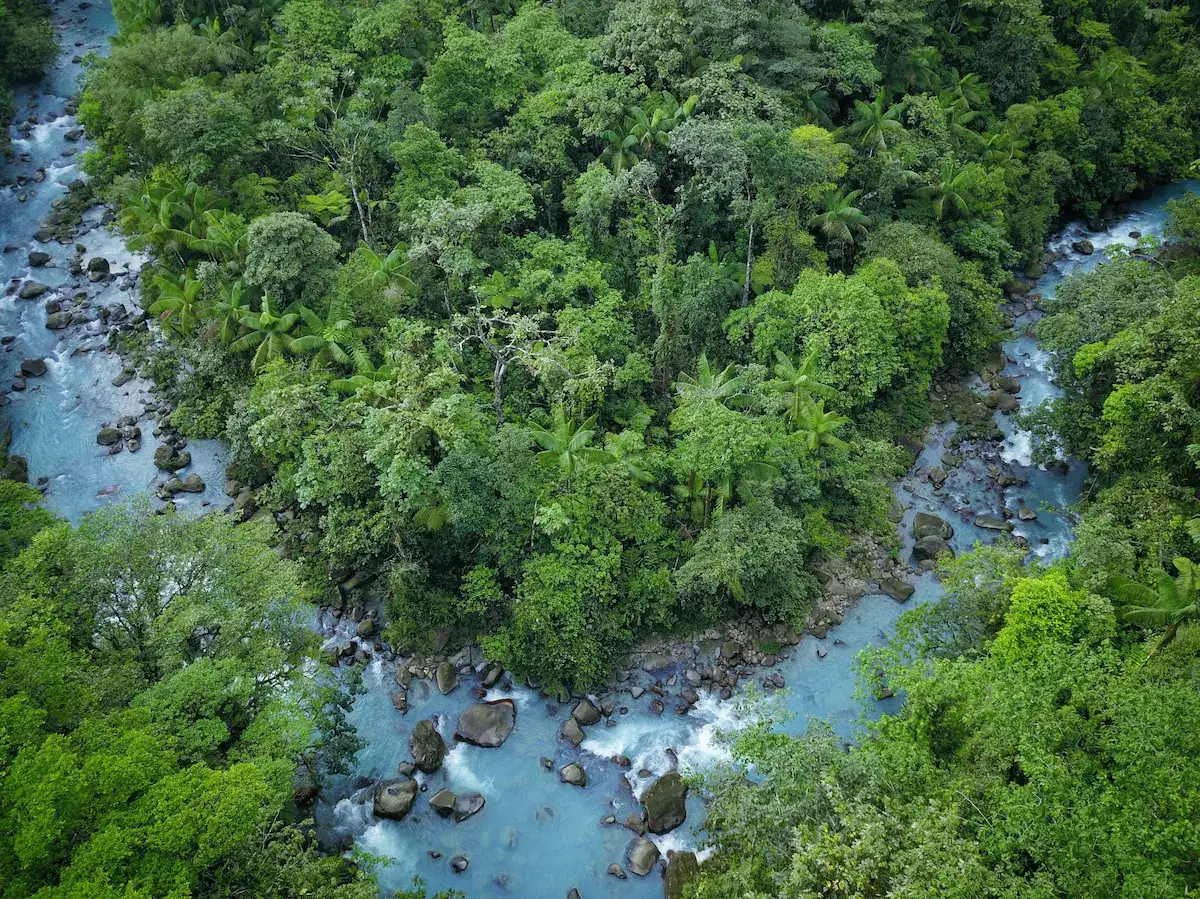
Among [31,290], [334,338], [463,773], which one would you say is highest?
[334,338]

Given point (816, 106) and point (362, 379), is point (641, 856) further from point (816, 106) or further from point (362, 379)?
point (816, 106)

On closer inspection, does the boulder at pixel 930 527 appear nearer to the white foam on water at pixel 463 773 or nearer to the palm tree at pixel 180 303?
the white foam on water at pixel 463 773

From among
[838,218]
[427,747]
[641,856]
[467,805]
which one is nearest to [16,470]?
[427,747]

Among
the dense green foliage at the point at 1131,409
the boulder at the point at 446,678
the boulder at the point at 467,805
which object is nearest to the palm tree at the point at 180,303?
the boulder at the point at 446,678

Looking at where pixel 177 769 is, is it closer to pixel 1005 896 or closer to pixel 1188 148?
pixel 1005 896

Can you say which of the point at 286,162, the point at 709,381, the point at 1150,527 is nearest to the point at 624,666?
the point at 709,381
